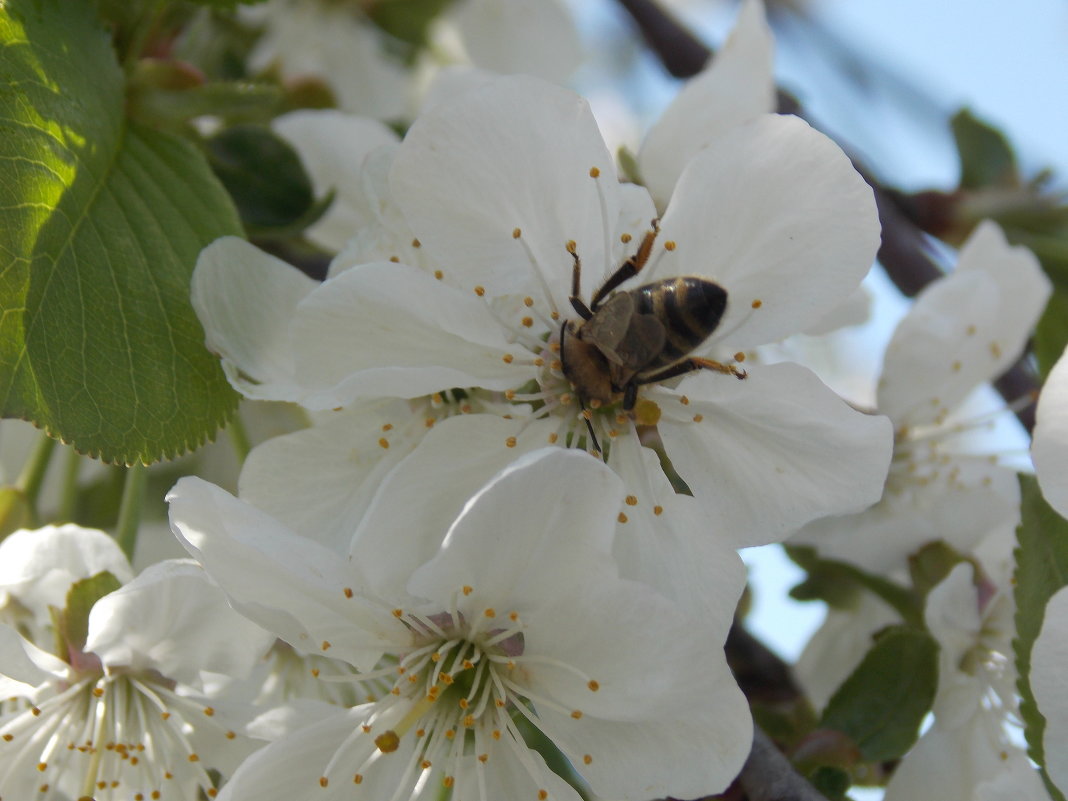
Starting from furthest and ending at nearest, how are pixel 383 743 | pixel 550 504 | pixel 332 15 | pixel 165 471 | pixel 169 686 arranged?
pixel 332 15
pixel 165 471
pixel 169 686
pixel 383 743
pixel 550 504

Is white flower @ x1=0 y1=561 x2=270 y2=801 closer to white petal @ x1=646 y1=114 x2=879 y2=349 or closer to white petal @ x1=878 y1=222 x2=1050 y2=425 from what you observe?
white petal @ x1=646 y1=114 x2=879 y2=349

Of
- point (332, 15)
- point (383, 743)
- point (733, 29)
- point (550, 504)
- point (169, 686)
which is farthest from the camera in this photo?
point (332, 15)

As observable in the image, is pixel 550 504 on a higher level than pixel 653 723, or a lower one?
higher

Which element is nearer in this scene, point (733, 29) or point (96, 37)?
point (96, 37)

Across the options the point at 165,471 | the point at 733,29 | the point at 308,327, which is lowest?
the point at 165,471

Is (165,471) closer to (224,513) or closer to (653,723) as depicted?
(224,513)

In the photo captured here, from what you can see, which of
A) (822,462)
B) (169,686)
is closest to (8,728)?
(169,686)

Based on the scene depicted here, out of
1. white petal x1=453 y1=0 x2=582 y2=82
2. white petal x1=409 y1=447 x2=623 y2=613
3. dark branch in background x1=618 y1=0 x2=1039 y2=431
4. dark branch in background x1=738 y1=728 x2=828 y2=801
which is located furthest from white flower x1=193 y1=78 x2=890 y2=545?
white petal x1=453 y1=0 x2=582 y2=82
